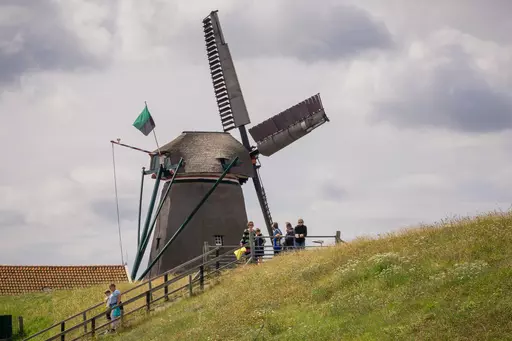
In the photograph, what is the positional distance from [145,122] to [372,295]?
18.8 metres

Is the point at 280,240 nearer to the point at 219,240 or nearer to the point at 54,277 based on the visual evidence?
the point at 219,240

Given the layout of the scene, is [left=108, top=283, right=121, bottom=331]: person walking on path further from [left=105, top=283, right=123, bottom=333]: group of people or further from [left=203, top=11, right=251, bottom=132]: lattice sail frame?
[left=203, top=11, right=251, bottom=132]: lattice sail frame

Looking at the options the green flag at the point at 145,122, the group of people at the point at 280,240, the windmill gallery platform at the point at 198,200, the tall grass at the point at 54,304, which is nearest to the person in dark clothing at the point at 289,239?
the group of people at the point at 280,240

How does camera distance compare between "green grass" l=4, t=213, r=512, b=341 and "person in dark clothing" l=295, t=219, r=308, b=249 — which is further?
"person in dark clothing" l=295, t=219, r=308, b=249

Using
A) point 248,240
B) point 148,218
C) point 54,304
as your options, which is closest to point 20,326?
point 54,304

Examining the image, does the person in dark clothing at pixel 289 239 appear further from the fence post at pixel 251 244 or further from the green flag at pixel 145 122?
the green flag at pixel 145 122

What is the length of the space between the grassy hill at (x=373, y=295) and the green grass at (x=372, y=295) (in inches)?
1.1

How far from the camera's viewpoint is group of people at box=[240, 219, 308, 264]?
30469mm

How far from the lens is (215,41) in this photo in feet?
133

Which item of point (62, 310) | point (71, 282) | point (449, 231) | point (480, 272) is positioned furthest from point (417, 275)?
point (71, 282)

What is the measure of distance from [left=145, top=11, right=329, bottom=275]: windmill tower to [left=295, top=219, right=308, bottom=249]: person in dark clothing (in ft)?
21.8

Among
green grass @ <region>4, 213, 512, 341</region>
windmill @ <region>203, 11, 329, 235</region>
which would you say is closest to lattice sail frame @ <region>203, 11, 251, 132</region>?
windmill @ <region>203, 11, 329, 235</region>

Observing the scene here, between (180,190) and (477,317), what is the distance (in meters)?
21.1

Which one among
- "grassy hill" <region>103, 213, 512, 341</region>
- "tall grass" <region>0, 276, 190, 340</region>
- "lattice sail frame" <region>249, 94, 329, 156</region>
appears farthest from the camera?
"lattice sail frame" <region>249, 94, 329, 156</region>
